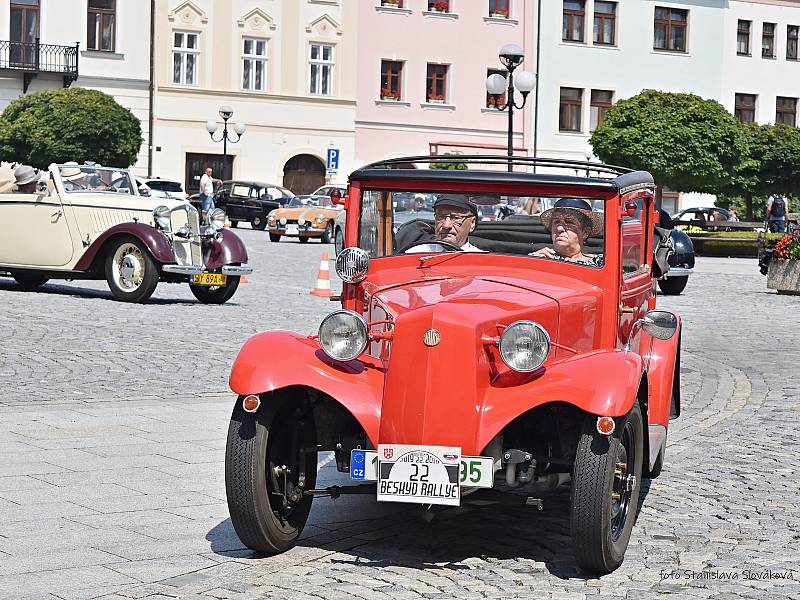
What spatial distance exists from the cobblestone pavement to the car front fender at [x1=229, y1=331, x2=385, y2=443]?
22.7 inches

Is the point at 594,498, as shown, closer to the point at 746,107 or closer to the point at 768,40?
the point at 746,107

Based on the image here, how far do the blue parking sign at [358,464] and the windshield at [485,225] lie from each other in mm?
1459

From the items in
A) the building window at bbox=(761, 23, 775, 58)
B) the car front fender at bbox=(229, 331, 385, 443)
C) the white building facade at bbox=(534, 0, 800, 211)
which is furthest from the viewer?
the building window at bbox=(761, 23, 775, 58)

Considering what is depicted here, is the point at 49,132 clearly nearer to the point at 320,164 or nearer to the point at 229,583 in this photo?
the point at 320,164

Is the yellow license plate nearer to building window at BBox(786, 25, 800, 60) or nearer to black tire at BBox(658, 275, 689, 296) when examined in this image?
black tire at BBox(658, 275, 689, 296)

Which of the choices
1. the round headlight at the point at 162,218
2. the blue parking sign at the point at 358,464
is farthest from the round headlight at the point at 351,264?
the round headlight at the point at 162,218

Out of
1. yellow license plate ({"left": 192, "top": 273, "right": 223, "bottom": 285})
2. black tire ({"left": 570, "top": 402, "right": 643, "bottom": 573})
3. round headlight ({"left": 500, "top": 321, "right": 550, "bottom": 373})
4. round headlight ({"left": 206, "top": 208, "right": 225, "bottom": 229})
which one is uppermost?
round headlight ({"left": 206, "top": 208, "right": 225, "bottom": 229})

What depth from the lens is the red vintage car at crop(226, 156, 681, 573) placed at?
215 inches

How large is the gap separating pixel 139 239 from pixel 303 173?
3703 cm

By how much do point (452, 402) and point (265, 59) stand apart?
49.2m

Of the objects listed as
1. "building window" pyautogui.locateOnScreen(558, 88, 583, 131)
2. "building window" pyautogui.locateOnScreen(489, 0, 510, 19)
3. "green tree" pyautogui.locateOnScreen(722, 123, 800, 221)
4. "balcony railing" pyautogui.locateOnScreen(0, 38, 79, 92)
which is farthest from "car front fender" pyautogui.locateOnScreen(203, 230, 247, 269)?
"building window" pyautogui.locateOnScreen(558, 88, 583, 131)

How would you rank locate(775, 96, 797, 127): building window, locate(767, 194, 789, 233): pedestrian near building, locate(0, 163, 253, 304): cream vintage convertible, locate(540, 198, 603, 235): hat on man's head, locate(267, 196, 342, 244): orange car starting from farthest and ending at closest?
1. locate(775, 96, 797, 127): building window
2. locate(767, 194, 789, 233): pedestrian near building
3. locate(267, 196, 342, 244): orange car
4. locate(0, 163, 253, 304): cream vintage convertible
5. locate(540, 198, 603, 235): hat on man's head

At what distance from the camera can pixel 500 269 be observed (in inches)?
256

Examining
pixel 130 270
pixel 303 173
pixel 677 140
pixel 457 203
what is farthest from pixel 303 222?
pixel 457 203
